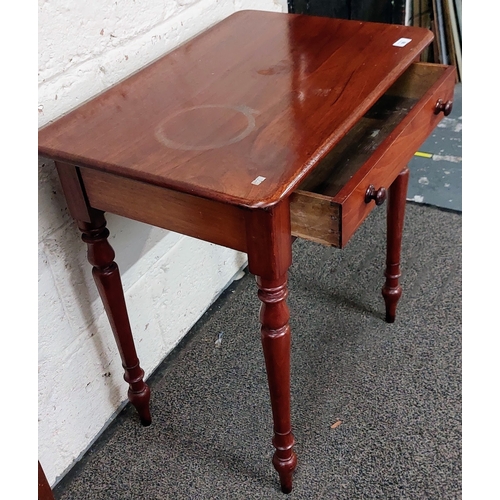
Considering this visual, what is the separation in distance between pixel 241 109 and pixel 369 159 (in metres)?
0.22

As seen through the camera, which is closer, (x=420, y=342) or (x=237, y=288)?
(x=420, y=342)

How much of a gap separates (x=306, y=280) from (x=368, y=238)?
265mm

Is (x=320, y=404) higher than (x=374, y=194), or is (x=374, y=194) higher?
(x=374, y=194)

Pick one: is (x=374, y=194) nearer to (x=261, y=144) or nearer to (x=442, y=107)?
(x=261, y=144)

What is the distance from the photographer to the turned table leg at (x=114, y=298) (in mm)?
1007

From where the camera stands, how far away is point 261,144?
2.76 ft

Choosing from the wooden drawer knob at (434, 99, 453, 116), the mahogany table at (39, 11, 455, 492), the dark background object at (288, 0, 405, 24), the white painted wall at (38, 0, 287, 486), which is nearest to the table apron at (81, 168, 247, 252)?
the mahogany table at (39, 11, 455, 492)

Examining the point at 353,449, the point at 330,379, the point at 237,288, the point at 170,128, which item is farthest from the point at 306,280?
the point at 170,128

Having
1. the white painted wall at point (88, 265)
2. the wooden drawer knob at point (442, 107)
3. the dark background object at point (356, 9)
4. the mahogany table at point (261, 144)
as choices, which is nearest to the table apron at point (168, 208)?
the mahogany table at point (261, 144)

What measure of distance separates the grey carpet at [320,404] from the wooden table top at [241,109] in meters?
0.67

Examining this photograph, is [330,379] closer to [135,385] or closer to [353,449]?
[353,449]

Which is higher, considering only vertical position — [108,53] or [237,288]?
[108,53]

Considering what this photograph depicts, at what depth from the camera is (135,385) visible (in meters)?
1.23

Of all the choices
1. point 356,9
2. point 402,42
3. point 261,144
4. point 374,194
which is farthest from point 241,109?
point 356,9
